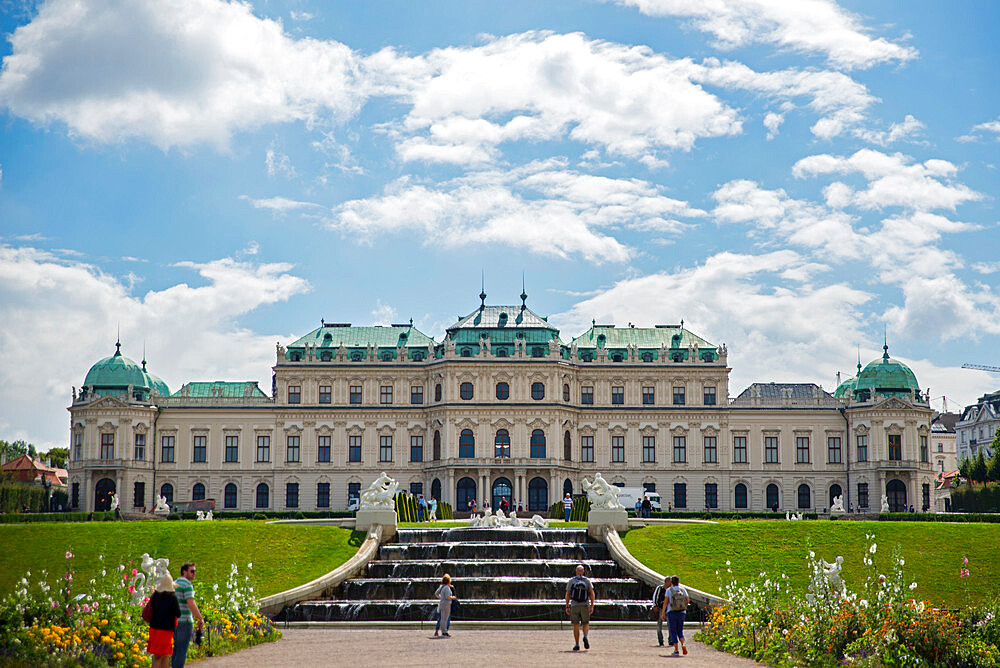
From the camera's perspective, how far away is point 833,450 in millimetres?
93312

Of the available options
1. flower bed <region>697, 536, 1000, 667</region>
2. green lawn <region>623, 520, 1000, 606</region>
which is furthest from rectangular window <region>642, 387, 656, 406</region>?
flower bed <region>697, 536, 1000, 667</region>

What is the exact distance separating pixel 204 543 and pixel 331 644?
15.6 meters

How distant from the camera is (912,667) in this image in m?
22.4

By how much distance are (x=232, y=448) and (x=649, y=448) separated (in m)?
34.0

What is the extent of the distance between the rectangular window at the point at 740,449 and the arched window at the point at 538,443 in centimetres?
1613

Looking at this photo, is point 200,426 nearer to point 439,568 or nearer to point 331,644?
point 439,568

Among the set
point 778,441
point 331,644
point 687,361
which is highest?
point 687,361

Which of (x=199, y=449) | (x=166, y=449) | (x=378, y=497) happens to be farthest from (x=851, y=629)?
(x=166, y=449)

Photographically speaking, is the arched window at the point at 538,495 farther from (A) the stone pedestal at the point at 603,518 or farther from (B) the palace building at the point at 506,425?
(A) the stone pedestal at the point at 603,518

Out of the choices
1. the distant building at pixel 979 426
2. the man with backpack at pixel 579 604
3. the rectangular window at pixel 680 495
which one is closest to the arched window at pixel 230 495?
the rectangular window at pixel 680 495

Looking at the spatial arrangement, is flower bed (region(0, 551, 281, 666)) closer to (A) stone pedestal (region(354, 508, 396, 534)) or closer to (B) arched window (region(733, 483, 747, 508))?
(A) stone pedestal (region(354, 508, 396, 534))

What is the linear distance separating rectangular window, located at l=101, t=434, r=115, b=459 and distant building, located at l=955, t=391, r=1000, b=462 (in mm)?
91819

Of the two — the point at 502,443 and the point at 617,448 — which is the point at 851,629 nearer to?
the point at 502,443

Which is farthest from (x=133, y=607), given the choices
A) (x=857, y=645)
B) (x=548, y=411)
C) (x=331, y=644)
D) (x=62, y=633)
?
(x=548, y=411)
